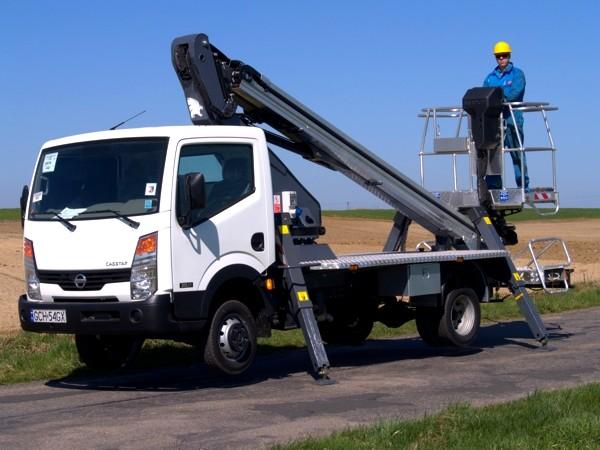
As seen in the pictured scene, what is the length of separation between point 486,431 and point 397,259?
4.66 metres

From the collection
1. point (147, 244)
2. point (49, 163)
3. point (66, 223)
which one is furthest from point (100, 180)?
point (147, 244)

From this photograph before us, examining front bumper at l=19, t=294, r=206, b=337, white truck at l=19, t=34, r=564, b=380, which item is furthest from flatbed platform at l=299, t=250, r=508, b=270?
front bumper at l=19, t=294, r=206, b=337

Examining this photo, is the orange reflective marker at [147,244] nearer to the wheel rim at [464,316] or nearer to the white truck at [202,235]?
the white truck at [202,235]

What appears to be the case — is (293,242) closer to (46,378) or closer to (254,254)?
(254,254)

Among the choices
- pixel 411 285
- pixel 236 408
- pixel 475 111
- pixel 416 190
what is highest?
pixel 475 111

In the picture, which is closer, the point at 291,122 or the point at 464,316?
the point at 291,122

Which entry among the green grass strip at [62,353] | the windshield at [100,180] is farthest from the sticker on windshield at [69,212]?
the green grass strip at [62,353]

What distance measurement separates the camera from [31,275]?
A: 10781mm

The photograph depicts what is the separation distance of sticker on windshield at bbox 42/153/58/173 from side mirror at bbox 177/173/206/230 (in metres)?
1.52

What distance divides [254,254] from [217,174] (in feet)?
3.03

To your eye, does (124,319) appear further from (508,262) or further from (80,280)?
(508,262)

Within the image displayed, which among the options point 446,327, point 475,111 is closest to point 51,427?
point 446,327

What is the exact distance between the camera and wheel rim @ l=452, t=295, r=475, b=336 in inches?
540

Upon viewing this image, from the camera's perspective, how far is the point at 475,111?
1382cm
